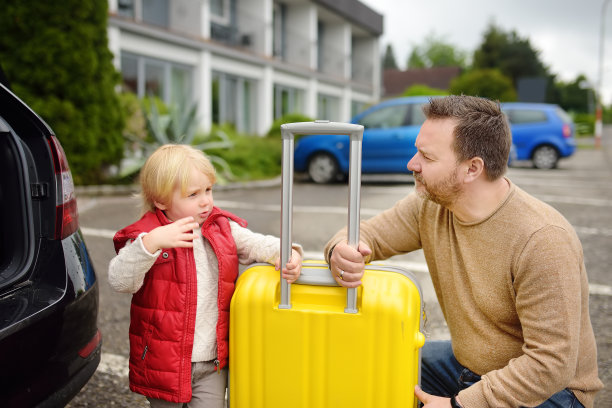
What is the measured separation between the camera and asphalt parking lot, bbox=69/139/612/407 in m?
2.80

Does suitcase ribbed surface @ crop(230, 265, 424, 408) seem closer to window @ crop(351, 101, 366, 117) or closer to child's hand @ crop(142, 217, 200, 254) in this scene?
child's hand @ crop(142, 217, 200, 254)

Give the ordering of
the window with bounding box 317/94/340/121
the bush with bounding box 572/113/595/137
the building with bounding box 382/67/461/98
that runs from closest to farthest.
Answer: the window with bounding box 317/94/340/121 → the bush with bounding box 572/113/595/137 → the building with bounding box 382/67/461/98

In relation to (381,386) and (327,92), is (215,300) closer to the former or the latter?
(381,386)

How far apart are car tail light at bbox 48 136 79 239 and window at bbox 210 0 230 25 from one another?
58.0 feet

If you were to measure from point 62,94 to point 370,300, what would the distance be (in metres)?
8.15

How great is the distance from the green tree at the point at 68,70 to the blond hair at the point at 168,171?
7.04m

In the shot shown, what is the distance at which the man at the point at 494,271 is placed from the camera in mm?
1642

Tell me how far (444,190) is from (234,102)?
1839 centimetres

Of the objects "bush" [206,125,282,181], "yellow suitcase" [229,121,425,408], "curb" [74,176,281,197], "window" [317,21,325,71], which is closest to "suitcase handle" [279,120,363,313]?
"yellow suitcase" [229,121,425,408]

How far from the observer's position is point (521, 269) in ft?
5.61

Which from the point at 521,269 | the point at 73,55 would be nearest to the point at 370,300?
the point at 521,269

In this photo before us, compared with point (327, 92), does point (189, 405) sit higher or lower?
lower

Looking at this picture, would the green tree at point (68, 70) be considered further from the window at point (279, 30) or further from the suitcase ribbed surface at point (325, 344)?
the window at point (279, 30)

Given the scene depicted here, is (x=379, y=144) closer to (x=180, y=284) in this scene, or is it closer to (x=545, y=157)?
(x=545, y=157)
